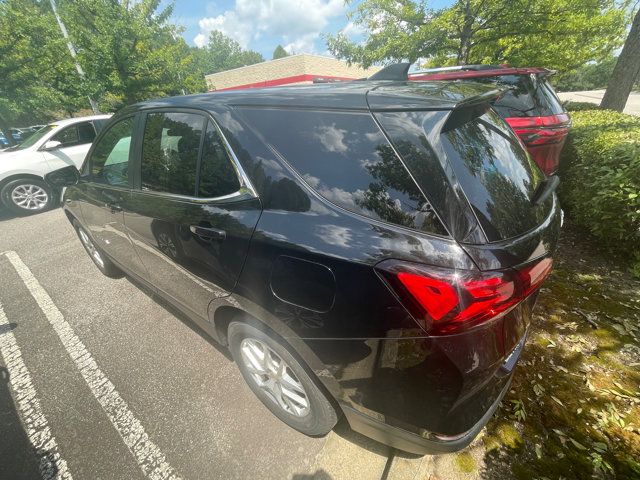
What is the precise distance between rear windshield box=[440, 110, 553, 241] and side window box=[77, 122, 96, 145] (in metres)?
8.06

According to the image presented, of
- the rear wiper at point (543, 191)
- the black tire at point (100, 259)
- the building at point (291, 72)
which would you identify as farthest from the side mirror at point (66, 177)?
the building at point (291, 72)

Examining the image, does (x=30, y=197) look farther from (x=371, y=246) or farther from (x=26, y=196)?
(x=371, y=246)

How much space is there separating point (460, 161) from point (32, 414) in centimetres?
314

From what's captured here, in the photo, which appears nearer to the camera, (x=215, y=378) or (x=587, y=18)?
(x=215, y=378)

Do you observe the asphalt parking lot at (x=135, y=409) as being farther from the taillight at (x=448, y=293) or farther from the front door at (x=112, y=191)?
the taillight at (x=448, y=293)

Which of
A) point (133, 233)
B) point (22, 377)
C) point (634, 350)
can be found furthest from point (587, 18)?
point (22, 377)

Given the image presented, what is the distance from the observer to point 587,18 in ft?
28.9

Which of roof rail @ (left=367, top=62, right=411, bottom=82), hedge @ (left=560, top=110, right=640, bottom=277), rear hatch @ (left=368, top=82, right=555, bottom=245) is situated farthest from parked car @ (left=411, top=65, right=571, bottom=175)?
rear hatch @ (left=368, top=82, right=555, bottom=245)

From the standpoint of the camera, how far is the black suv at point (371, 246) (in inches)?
45.3

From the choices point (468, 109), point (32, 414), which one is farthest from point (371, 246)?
point (32, 414)

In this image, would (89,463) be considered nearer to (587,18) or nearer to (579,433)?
(579,433)

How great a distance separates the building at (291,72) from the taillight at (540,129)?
2741 centimetres

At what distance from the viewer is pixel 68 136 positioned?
6641mm

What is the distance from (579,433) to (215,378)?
92.7 inches
